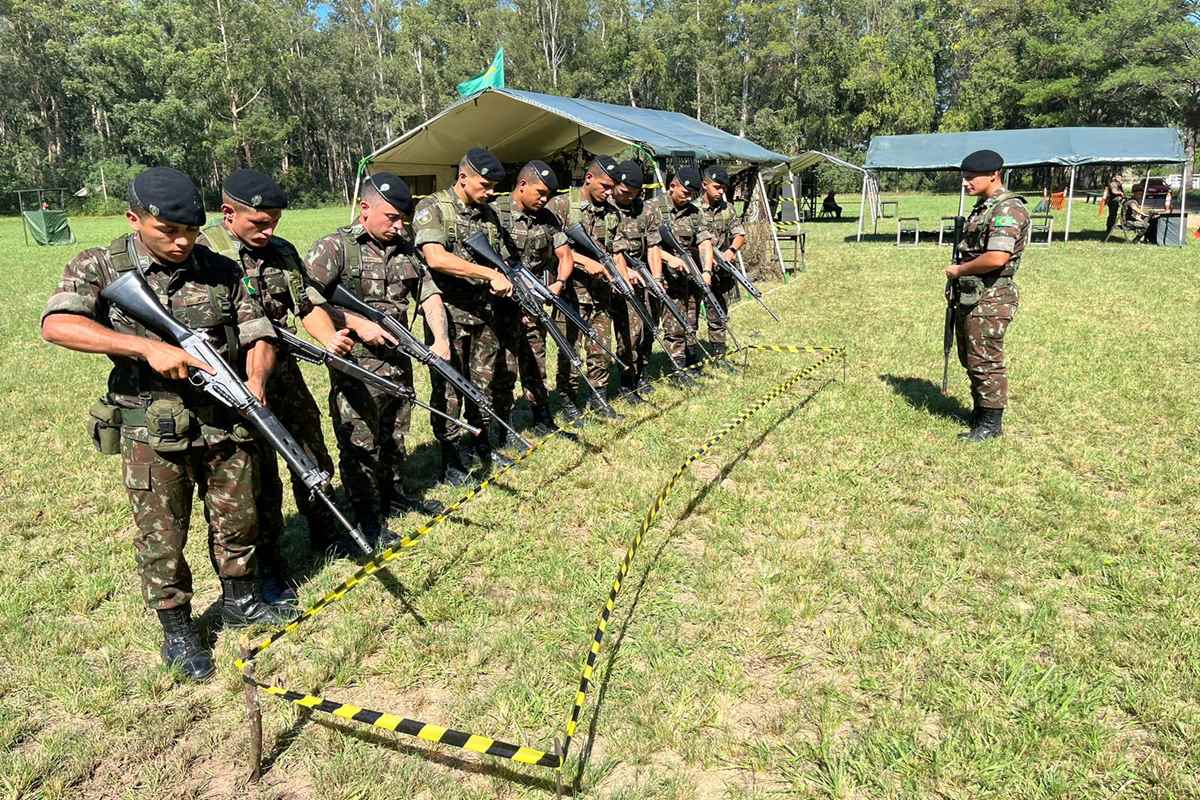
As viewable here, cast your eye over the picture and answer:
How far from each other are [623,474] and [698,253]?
317 centimetres

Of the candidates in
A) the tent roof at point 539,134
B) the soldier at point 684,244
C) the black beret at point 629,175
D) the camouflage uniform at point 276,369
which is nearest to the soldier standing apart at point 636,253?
the black beret at point 629,175

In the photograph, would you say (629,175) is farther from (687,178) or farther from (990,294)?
(990,294)

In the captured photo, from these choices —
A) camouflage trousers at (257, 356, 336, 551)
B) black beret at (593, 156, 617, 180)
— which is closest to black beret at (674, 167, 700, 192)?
black beret at (593, 156, 617, 180)

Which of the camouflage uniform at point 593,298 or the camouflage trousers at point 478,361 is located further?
the camouflage uniform at point 593,298

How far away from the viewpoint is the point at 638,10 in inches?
2062

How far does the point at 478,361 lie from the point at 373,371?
1.09 m

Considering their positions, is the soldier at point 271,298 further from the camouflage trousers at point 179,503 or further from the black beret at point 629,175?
the black beret at point 629,175

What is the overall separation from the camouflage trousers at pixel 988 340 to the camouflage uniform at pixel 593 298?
287 centimetres

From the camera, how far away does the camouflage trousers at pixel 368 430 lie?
12.9 ft

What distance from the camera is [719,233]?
761cm

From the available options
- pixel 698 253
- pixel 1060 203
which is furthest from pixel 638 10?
pixel 698 253

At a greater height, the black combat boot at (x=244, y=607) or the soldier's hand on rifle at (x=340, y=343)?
the soldier's hand on rifle at (x=340, y=343)

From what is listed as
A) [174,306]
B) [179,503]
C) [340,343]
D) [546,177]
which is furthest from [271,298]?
[546,177]

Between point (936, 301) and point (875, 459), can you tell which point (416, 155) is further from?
point (875, 459)
